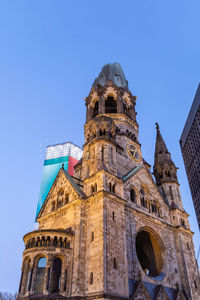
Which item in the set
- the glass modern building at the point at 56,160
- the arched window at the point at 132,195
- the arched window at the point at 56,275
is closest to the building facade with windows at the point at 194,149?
the arched window at the point at 132,195

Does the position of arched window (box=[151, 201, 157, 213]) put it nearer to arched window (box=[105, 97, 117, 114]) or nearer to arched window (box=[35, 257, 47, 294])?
arched window (box=[35, 257, 47, 294])

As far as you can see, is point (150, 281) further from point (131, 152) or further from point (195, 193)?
point (131, 152)

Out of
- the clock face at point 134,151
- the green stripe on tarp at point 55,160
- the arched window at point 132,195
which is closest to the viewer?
the arched window at point 132,195

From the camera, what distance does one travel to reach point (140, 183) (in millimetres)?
34312

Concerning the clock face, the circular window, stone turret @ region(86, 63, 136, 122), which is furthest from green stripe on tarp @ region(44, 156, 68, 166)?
the circular window

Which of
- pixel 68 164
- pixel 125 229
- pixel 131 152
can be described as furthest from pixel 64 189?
pixel 68 164

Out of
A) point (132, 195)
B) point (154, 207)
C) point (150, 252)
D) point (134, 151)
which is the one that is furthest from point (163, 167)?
point (150, 252)

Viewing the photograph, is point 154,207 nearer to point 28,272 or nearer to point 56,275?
point 56,275

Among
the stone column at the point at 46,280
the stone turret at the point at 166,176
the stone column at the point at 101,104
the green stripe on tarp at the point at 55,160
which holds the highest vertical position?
the green stripe on tarp at the point at 55,160

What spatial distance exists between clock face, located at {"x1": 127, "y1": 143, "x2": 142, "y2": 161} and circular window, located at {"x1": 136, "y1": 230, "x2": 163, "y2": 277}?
1166cm

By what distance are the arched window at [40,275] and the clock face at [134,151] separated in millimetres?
20447

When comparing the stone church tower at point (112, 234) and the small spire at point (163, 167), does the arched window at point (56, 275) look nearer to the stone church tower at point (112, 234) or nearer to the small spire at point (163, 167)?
the stone church tower at point (112, 234)

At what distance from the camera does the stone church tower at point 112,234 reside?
23.0 m

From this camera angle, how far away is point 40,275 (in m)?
23.1
